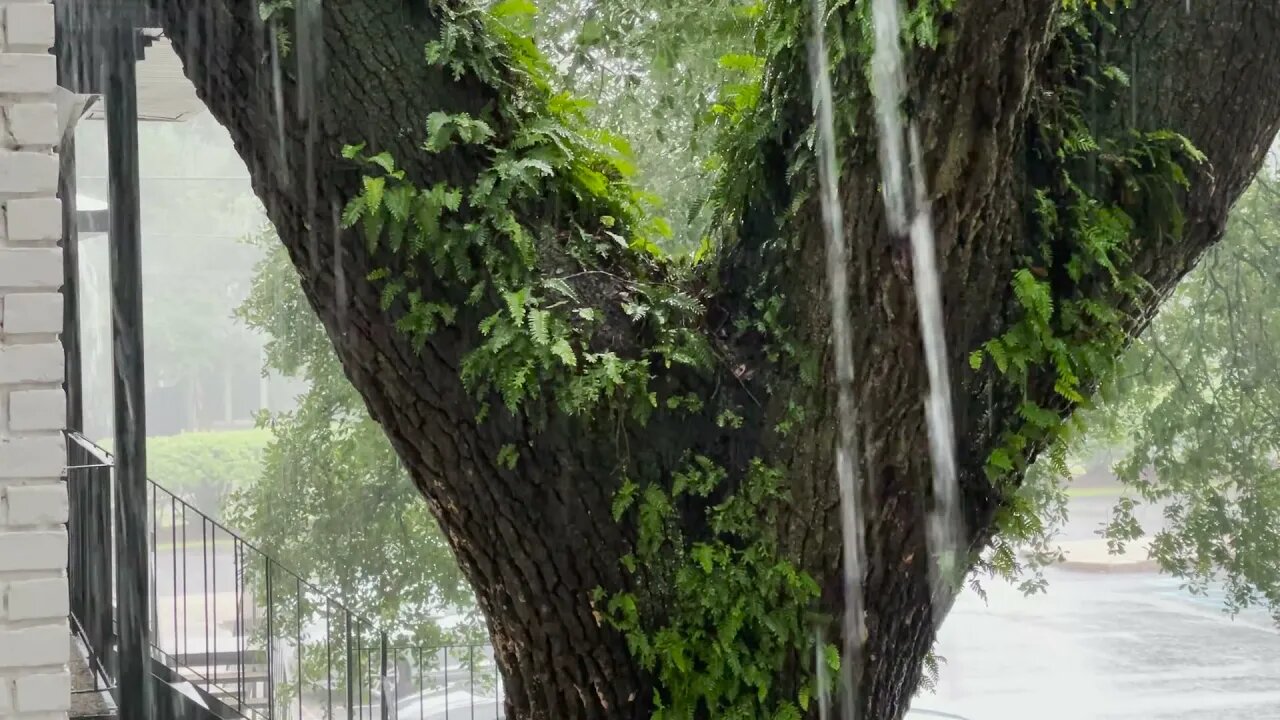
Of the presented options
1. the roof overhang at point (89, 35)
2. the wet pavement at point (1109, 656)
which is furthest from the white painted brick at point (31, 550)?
the wet pavement at point (1109, 656)

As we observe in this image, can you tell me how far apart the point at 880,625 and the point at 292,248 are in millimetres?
1502

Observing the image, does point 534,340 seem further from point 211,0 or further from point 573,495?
point 211,0

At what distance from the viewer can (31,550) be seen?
2287 millimetres

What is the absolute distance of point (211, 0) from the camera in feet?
8.01

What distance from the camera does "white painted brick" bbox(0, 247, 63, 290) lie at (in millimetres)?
2281

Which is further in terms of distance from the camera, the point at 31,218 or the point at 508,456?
the point at 508,456

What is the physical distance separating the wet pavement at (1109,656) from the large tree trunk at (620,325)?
6.16m

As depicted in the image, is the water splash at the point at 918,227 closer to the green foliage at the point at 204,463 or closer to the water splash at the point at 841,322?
the water splash at the point at 841,322

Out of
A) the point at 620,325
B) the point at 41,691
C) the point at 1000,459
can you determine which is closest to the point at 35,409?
the point at 41,691

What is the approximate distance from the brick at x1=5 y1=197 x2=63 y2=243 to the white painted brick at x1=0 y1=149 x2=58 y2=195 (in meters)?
0.02

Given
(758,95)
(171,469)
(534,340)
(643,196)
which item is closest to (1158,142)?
(758,95)

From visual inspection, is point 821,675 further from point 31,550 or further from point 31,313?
point 31,313

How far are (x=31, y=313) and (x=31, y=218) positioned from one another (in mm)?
187

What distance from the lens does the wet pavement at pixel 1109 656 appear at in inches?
335
